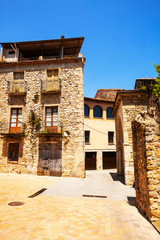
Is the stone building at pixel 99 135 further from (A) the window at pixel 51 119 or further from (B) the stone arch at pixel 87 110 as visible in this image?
(A) the window at pixel 51 119

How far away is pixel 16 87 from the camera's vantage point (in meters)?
14.4

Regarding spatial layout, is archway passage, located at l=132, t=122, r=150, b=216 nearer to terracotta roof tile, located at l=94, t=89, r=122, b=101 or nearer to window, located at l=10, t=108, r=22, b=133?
window, located at l=10, t=108, r=22, b=133

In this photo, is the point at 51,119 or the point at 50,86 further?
the point at 50,86

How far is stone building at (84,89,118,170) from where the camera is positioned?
19125mm

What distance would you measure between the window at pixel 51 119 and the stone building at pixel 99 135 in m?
6.94

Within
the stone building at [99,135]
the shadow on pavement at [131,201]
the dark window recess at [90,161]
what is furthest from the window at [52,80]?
the shadow on pavement at [131,201]

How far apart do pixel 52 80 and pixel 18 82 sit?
3.39 metres

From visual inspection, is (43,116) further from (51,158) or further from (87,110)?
(87,110)

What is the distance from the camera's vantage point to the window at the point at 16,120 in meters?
13.7

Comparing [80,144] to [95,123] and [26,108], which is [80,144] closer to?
[26,108]

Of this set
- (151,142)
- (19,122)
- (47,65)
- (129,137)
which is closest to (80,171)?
(129,137)

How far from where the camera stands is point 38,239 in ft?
11.0

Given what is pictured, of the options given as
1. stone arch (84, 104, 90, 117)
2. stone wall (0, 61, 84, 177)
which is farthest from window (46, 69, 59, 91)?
stone arch (84, 104, 90, 117)

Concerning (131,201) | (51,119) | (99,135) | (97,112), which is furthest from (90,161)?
(131,201)
